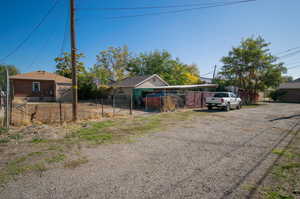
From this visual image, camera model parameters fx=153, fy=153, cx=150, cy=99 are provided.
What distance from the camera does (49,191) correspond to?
9.26 feet

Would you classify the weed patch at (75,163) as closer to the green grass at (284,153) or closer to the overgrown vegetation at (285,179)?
the overgrown vegetation at (285,179)

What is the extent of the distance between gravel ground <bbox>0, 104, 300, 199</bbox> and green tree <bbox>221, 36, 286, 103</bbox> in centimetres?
2396

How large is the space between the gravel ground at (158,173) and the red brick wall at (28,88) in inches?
948

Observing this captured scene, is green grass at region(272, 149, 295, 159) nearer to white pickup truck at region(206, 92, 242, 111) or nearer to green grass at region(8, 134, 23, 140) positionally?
green grass at region(8, 134, 23, 140)

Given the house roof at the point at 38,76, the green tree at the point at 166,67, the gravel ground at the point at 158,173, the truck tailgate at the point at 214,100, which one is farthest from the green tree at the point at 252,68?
the house roof at the point at 38,76

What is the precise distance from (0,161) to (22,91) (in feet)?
78.5

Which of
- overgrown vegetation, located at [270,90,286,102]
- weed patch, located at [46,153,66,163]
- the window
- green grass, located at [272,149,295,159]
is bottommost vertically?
green grass, located at [272,149,295,159]

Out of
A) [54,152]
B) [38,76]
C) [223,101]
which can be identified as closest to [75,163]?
[54,152]

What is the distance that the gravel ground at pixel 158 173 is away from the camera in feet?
9.15

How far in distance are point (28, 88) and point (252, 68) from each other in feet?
117

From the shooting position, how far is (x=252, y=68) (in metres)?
25.4

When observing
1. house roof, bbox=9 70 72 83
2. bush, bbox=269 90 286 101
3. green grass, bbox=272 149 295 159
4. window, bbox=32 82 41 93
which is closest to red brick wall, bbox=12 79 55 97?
window, bbox=32 82 41 93

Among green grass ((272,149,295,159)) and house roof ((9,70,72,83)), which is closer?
green grass ((272,149,295,159))

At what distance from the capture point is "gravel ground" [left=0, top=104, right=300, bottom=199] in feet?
9.15
